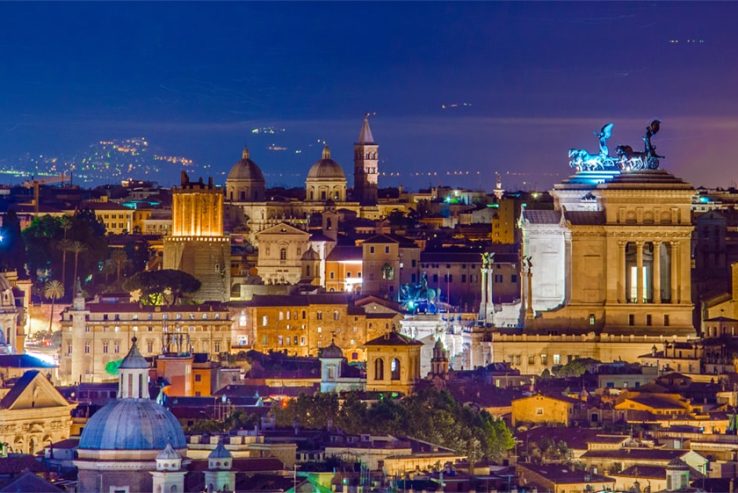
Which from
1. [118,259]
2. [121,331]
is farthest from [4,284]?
[118,259]

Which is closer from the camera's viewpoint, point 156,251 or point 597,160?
point 597,160

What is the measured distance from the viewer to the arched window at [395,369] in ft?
332

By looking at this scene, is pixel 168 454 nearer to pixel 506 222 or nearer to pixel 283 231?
pixel 283 231

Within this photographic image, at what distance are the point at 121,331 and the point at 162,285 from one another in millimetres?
14569

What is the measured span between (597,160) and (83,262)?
141 ft

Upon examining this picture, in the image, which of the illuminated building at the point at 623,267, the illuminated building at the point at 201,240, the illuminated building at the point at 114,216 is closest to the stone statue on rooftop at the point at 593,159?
the illuminated building at the point at 623,267

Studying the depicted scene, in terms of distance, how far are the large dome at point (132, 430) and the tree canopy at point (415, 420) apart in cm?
1226

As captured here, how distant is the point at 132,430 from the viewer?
75.6m

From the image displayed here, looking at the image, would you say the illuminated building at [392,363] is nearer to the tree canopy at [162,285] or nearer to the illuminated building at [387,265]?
the tree canopy at [162,285]

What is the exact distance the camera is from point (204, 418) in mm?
94375

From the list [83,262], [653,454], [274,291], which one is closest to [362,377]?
[653,454]

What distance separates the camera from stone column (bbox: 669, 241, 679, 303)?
11656cm

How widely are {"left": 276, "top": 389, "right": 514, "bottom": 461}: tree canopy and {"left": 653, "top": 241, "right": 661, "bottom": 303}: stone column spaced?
72.7 feet

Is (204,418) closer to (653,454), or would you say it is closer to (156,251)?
(653,454)
